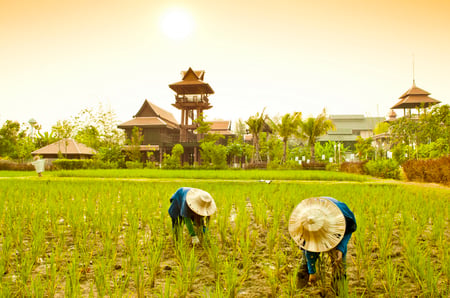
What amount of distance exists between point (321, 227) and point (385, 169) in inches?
467

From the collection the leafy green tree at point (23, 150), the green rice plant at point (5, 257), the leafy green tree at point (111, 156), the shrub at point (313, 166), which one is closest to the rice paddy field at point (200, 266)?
the green rice plant at point (5, 257)

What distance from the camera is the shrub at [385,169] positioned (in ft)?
37.2

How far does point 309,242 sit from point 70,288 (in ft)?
4.58

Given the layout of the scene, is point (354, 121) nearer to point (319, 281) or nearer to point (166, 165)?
point (166, 165)

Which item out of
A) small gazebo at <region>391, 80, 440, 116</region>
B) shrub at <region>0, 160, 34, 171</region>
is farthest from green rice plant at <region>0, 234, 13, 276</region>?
small gazebo at <region>391, 80, 440, 116</region>

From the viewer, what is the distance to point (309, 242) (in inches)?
63.9

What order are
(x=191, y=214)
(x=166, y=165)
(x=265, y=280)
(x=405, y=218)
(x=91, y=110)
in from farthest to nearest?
(x=91, y=110) → (x=166, y=165) → (x=405, y=218) → (x=191, y=214) → (x=265, y=280)

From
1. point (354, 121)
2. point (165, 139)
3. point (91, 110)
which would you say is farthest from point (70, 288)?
point (354, 121)

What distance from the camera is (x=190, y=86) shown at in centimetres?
2436

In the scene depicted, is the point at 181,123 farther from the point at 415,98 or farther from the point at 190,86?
the point at 415,98

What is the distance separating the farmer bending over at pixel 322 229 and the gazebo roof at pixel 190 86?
74.8ft

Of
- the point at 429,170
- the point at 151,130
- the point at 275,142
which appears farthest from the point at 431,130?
the point at 151,130

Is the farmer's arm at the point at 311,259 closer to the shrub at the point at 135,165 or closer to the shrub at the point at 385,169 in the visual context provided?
the shrub at the point at 385,169

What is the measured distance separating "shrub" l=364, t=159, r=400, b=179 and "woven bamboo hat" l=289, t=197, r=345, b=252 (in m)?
11.2
